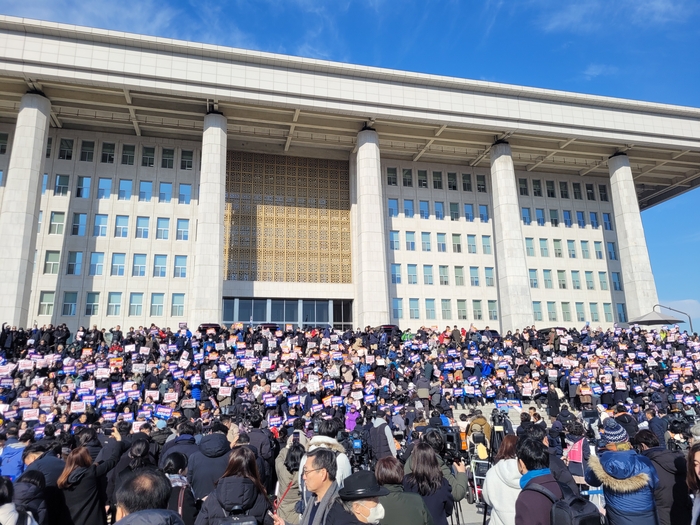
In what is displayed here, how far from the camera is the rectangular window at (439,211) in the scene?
145ft

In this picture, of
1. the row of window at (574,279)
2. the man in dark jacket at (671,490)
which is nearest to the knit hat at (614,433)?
the man in dark jacket at (671,490)

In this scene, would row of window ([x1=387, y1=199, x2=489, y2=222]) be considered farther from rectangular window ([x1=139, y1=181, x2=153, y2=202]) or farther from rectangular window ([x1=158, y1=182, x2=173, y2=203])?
rectangular window ([x1=139, y1=181, x2=153, y2=202])

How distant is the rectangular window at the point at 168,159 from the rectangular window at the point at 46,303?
1182cm

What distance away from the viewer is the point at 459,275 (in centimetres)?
4338

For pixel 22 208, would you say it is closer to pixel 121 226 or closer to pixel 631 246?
pixel 121 226

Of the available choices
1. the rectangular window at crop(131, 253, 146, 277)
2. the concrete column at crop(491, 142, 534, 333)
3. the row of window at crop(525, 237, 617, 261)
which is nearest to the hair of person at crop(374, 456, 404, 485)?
the concrete column at crop(491, 142, 534, 333)

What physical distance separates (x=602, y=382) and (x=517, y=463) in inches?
774

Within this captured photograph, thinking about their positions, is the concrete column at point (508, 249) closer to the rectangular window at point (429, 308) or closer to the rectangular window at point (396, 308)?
the rectangular window at point (429, 308)

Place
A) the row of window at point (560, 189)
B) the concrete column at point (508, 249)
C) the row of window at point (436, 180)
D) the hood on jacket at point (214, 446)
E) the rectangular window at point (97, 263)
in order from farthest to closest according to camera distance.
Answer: the row of window at point (560, 189)
the row of window at point (436, 180)
the concrete column at point (508, 249)
the rectangular window at point (97, 263)
the hood on jacket at point (214, 446)

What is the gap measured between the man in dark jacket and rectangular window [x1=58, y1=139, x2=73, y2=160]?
4068 centimetres

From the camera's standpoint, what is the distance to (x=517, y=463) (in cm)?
491

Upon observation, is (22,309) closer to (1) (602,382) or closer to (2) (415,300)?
(2) (415,300)

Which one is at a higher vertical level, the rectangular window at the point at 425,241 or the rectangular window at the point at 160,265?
the rectangular window at the point at 425,241

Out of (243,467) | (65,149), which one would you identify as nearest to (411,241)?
(65,149)
